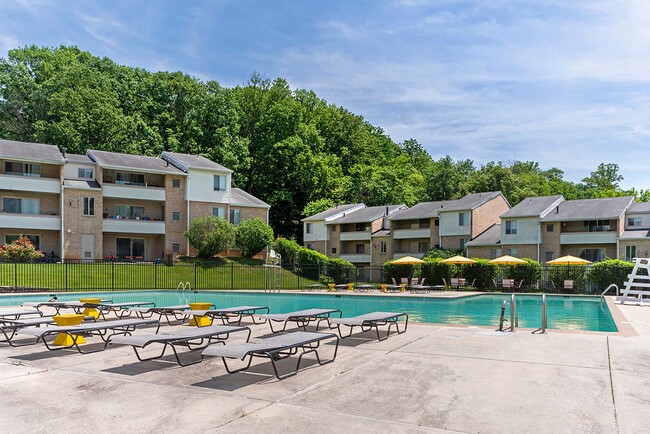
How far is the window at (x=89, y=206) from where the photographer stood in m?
41.9

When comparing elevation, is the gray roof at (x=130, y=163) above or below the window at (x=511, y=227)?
above

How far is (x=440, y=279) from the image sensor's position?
3806 cm

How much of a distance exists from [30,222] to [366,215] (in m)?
30.4

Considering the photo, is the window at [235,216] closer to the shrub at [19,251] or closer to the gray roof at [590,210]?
the shrub at [19,251]

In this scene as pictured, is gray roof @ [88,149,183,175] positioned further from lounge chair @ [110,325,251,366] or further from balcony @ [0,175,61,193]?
lounge chair @ [110,325,251,366]

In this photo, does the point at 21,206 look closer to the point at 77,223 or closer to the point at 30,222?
the point at 30,222

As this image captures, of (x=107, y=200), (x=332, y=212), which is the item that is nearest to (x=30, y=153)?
(x=107, y=200)

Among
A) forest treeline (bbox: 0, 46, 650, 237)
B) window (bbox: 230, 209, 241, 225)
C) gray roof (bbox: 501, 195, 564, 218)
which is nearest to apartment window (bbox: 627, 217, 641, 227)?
gray roof (bbox: 501, 195, 564, 218)

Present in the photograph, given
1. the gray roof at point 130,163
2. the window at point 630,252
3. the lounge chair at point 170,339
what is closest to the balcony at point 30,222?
the gray roof at point 130,163

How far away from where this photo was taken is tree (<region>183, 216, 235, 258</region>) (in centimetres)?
4250

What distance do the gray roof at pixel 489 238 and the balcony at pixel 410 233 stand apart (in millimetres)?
4740

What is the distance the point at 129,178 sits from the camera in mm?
45594

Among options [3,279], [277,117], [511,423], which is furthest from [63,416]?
[277,117]

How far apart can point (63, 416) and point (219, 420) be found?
5.81ft
